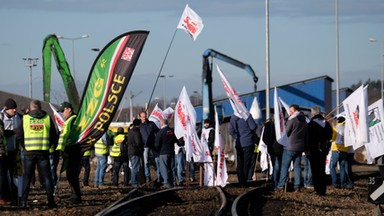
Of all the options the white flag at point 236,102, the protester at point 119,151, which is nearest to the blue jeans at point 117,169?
the protester at point 119,151

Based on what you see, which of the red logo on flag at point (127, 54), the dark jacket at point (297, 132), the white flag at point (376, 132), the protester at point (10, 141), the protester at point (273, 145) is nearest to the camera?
the protester at point (10, 141)

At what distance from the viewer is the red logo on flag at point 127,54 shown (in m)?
18.1

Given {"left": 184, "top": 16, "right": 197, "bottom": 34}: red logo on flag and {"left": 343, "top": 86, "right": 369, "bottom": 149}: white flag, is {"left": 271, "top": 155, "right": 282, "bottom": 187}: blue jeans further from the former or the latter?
{"left": 184, "top": 16, "right": 197, "bottom": 34}: red logo on flag

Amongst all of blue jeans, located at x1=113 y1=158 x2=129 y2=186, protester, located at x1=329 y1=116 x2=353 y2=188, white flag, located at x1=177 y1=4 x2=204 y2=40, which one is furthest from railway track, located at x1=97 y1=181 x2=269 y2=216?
white flag, located at x1=177 y1=4 x2=204 y2=40

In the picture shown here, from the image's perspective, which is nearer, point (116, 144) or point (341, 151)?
point (341, 151)

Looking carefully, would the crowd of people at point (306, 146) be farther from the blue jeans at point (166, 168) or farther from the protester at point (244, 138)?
the blue jeans at point (166, 168)

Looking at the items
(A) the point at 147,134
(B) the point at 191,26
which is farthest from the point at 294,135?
(B) the point at 191,26

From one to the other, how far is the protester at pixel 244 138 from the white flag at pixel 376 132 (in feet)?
9.66

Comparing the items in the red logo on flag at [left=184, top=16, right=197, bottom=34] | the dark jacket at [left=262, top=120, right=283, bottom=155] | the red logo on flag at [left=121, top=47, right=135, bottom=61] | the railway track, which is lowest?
the railway track

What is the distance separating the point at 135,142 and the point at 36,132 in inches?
337

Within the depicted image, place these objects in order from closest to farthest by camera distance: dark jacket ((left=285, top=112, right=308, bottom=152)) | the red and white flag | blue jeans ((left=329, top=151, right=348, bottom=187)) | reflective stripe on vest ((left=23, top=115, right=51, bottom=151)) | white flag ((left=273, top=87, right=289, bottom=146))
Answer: reflective stripe on vest ((left=23, top=115, right=51, bottom=151)) < white flag ((left=273, top=87, right=289, bottom=146)) < dark jacket ((left=285, top=112, right=308, bottom=152)) < the red and white flag < blue jeans ((left=329, top=151, right=348, bottom=187))

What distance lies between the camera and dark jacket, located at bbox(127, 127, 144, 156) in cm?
2520

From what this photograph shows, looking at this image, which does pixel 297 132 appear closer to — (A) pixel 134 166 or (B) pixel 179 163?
(A) pixel 134 166

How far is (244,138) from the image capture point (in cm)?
2341
